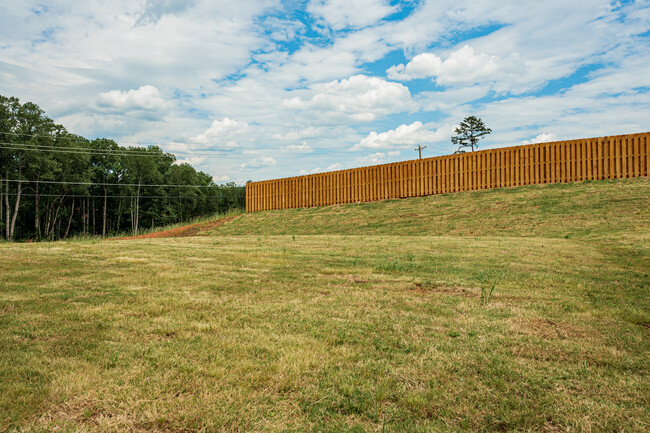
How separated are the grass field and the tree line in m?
42.2

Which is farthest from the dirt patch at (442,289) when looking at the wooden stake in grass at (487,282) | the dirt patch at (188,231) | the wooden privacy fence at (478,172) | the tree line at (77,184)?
the tree line at (77,184)

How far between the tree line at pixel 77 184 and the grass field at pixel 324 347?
4217cm

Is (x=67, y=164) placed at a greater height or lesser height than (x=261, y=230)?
greater

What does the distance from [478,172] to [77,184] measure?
1854 inches

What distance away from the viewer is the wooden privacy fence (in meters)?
20.2

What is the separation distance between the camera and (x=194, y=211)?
7250 centimetres

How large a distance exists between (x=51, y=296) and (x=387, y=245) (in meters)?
8.94

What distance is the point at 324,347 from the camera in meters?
3.34

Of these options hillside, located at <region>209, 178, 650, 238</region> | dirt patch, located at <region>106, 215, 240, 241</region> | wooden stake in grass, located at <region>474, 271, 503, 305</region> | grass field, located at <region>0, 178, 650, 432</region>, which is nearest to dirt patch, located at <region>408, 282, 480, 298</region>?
grass field, located at <region>0, 178, 650, 432</region>

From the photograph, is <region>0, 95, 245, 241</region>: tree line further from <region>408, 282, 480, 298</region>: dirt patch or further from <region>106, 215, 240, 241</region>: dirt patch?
<region>408, 282, 480, 298</region>: dirt patch

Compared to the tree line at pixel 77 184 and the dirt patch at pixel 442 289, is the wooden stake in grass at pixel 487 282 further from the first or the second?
the tree line at pixel 77 184

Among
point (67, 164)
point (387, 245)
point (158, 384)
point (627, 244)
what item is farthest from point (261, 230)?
point (67, 164)

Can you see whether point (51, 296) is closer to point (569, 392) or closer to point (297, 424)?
point (297, 424)

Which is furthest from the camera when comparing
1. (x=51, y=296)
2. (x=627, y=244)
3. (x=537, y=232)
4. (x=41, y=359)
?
(x=537, y=232)
